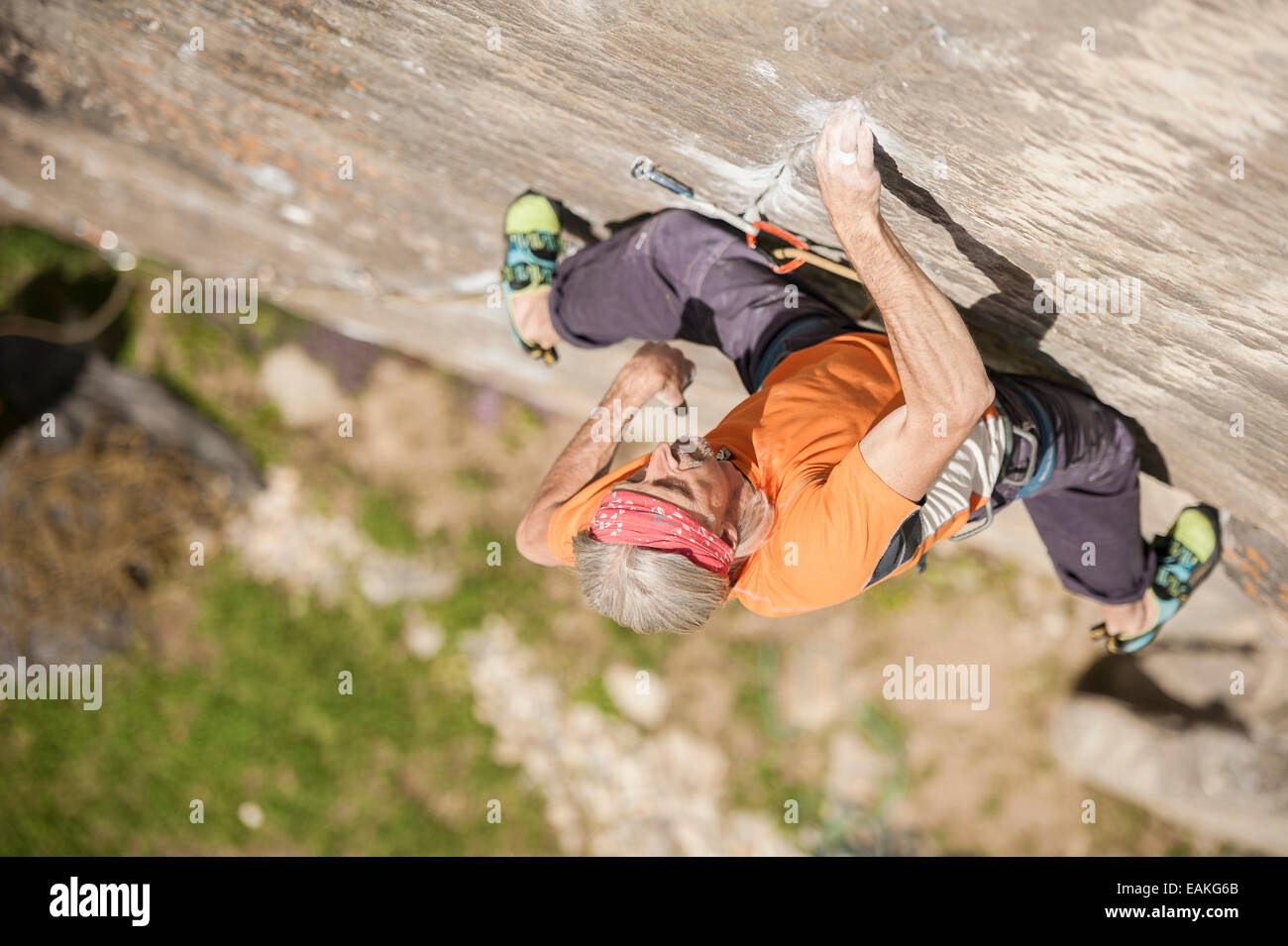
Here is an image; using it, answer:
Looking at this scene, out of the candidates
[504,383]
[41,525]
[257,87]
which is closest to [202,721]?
[41,525]

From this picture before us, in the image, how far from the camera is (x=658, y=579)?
1815 mm

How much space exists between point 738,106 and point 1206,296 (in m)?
1.14

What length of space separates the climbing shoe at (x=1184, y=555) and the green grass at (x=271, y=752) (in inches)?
124

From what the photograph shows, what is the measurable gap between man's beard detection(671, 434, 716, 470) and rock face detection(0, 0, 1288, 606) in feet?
2.54

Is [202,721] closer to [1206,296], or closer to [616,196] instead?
[616,196]

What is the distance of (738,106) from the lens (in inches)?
79.8
